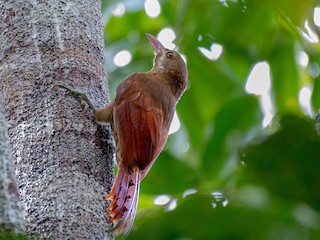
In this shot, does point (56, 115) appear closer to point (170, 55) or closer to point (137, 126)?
point (137, 126)

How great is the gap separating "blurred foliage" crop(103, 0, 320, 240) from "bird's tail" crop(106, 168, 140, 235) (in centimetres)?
12

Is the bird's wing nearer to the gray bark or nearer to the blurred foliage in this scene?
the blurred foliage

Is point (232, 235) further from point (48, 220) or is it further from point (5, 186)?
point (48, 220)

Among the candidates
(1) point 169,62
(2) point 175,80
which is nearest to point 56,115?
(2) point 175,80

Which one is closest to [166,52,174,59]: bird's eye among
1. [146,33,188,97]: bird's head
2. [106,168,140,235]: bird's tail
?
[146,33,188,97]: bird's head

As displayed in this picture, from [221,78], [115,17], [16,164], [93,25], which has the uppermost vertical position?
[115,17]

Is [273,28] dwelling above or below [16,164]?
above

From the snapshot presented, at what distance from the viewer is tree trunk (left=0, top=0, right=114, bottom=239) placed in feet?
6.06

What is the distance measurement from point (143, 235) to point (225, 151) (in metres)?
1.99

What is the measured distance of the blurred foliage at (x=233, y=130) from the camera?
0.77 metres

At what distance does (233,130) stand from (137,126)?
48 centimetres

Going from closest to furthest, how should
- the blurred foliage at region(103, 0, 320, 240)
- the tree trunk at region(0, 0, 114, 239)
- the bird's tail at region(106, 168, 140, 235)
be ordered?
the blurred foliage at region(103, 0, 320, 240)
the tree trunk at region(0, 0, 114, 239)
the bird's tail at region(106, 168, 140, 235)

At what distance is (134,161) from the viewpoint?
2.59 meters

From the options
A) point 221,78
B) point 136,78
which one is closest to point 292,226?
point 136,78
